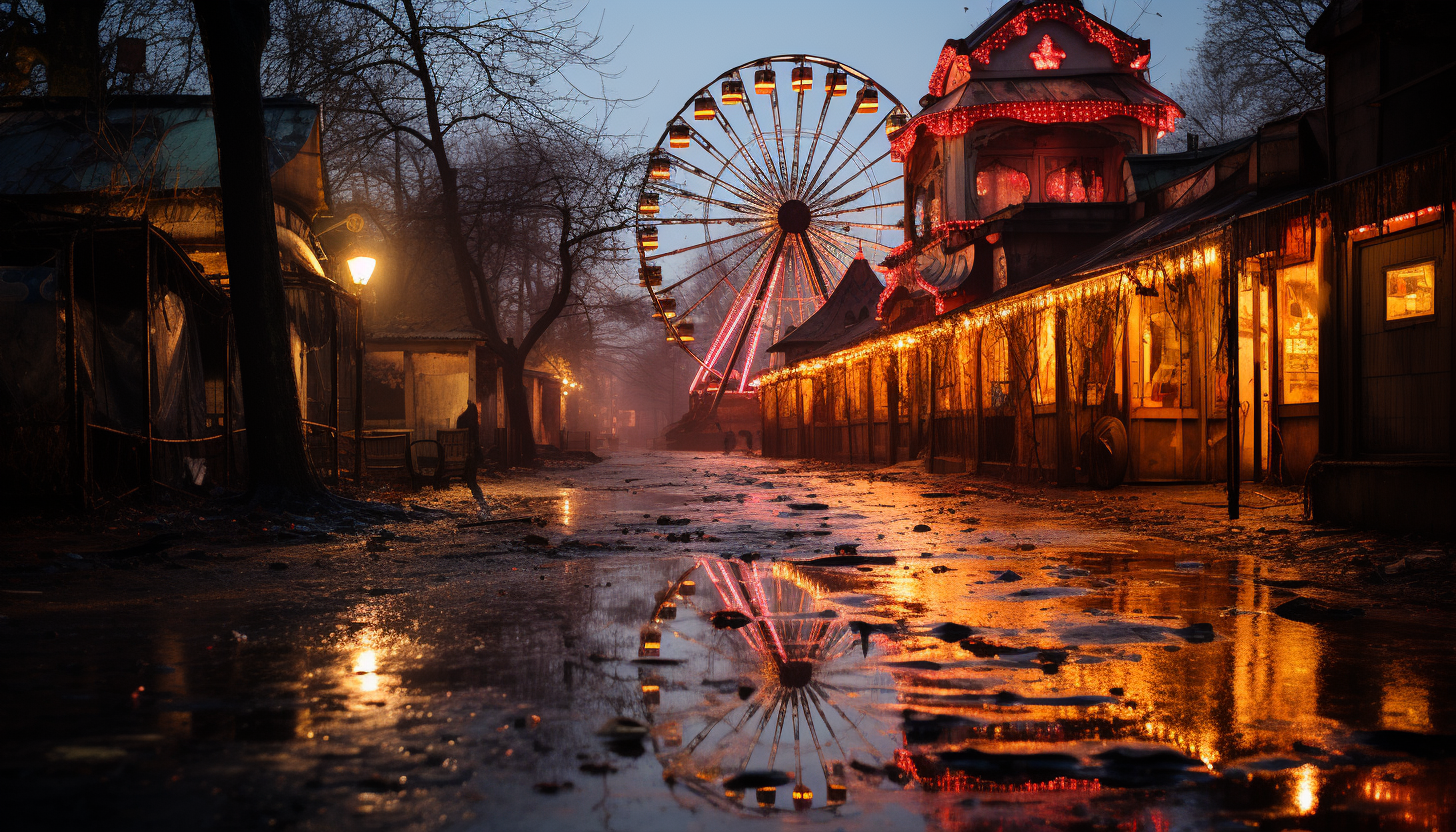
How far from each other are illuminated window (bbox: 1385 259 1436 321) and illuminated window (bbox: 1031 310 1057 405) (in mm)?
7800

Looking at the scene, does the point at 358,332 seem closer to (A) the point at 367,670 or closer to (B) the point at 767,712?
(A) the point at 367,670

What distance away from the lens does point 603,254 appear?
31.5m

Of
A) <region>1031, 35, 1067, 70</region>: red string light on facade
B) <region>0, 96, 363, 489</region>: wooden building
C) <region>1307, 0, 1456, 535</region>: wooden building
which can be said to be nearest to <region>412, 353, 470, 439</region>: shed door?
<region>0, 96, 363, 489</region>: wooden building

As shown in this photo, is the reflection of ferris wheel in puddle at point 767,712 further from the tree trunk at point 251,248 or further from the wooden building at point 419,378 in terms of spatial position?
the wooden building at point 419,378

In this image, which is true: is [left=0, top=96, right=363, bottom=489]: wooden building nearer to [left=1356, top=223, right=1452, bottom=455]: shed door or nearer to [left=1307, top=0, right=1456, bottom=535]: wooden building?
[left=1307, top=0, right=1456, bottom=535]: wooden building

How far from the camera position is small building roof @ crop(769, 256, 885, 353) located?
42.2 m

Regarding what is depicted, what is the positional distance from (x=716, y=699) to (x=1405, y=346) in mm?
7343

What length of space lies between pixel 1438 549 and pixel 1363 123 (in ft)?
14.2

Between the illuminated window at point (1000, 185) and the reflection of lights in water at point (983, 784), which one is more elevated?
the illuminated window at point (1000, 185)

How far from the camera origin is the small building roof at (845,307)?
138ft

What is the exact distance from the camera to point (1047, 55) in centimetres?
2377

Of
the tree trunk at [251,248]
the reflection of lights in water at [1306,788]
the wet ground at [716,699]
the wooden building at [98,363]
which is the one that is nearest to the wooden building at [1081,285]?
the wet ground at [716,699]

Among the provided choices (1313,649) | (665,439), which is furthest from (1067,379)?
(665,439)

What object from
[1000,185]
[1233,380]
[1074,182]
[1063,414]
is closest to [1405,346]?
[1233,380]
